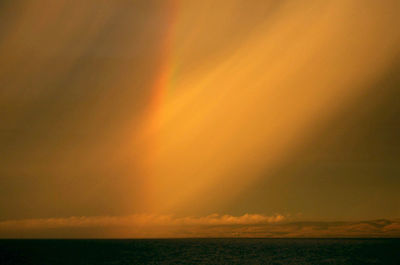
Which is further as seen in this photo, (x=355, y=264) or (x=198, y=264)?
(x=355, y=264)

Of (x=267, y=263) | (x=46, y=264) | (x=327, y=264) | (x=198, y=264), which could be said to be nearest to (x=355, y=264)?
(x=327, y=264)

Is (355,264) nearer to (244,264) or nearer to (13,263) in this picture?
(244,264)

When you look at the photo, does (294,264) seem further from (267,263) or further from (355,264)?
(355,264)

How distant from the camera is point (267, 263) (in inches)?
3401

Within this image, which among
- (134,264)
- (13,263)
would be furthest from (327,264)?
(13,263)

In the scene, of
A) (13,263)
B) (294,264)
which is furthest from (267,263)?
(13,263)

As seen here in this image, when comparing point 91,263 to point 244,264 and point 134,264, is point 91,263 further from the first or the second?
point 244,264

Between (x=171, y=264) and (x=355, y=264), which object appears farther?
(x=355, y=264)

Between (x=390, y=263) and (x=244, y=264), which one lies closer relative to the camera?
(x=244, y=264)

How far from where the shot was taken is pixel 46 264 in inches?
3305

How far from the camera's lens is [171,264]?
82.9 metres

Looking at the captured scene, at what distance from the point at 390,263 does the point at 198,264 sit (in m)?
41.4

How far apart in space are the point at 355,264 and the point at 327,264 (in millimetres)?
6171

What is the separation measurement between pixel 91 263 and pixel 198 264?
22.3m
